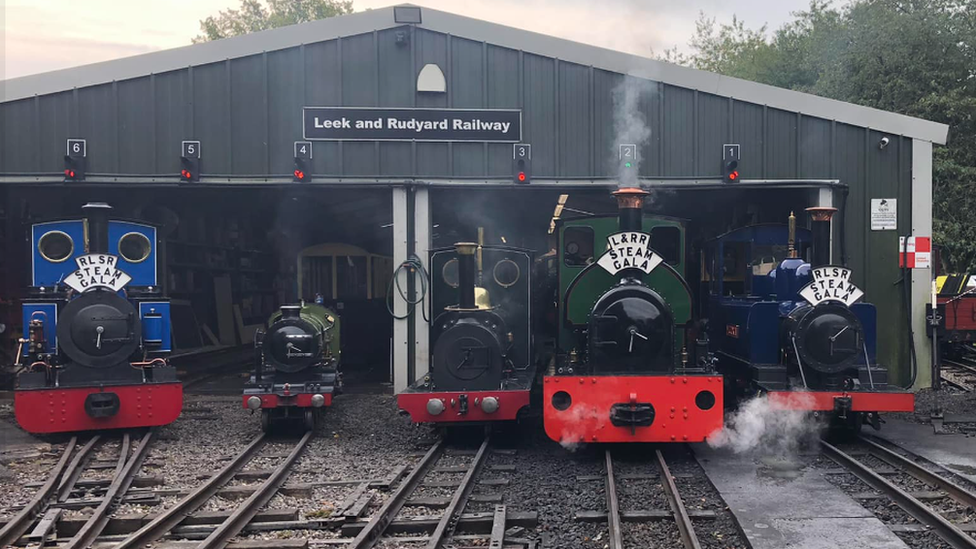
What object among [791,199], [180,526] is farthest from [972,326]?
[180,526]

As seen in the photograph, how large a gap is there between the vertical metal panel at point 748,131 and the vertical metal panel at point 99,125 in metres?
9.01

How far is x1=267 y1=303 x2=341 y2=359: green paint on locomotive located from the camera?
36.7 ft

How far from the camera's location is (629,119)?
1151 centimetres

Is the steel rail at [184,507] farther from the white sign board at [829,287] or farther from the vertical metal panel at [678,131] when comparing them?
the vertical metal panel at [678,131]

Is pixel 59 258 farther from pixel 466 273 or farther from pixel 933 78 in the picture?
pixel 933 78

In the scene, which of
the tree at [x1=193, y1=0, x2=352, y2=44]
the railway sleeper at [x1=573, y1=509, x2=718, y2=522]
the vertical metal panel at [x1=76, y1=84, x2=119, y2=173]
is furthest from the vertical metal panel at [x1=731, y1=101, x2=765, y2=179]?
the tree at [x1=193, y1=0, x2=352, y2=44]

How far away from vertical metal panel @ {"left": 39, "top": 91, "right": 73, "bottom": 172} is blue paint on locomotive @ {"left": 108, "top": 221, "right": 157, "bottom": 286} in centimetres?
254

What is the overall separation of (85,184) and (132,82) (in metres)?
1.63

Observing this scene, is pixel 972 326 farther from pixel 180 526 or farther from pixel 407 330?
pixel 180 526

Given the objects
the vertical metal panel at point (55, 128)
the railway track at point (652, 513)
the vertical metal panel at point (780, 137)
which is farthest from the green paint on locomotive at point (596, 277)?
the vertical metal panel at point (55, 128)

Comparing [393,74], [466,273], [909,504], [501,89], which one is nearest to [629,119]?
[501,89]

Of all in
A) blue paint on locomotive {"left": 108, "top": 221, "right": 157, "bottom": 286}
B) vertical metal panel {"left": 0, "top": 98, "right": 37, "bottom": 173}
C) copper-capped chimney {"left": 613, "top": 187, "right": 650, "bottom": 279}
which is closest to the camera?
copper-capped chimney {"left": 613, "top": 187, "right": 650, "bottom": 279}

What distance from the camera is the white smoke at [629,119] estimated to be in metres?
11.5

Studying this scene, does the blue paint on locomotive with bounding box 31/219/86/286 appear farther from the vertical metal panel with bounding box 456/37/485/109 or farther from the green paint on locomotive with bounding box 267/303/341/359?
the vertical metal panel with bounding box 456/37/485/109
